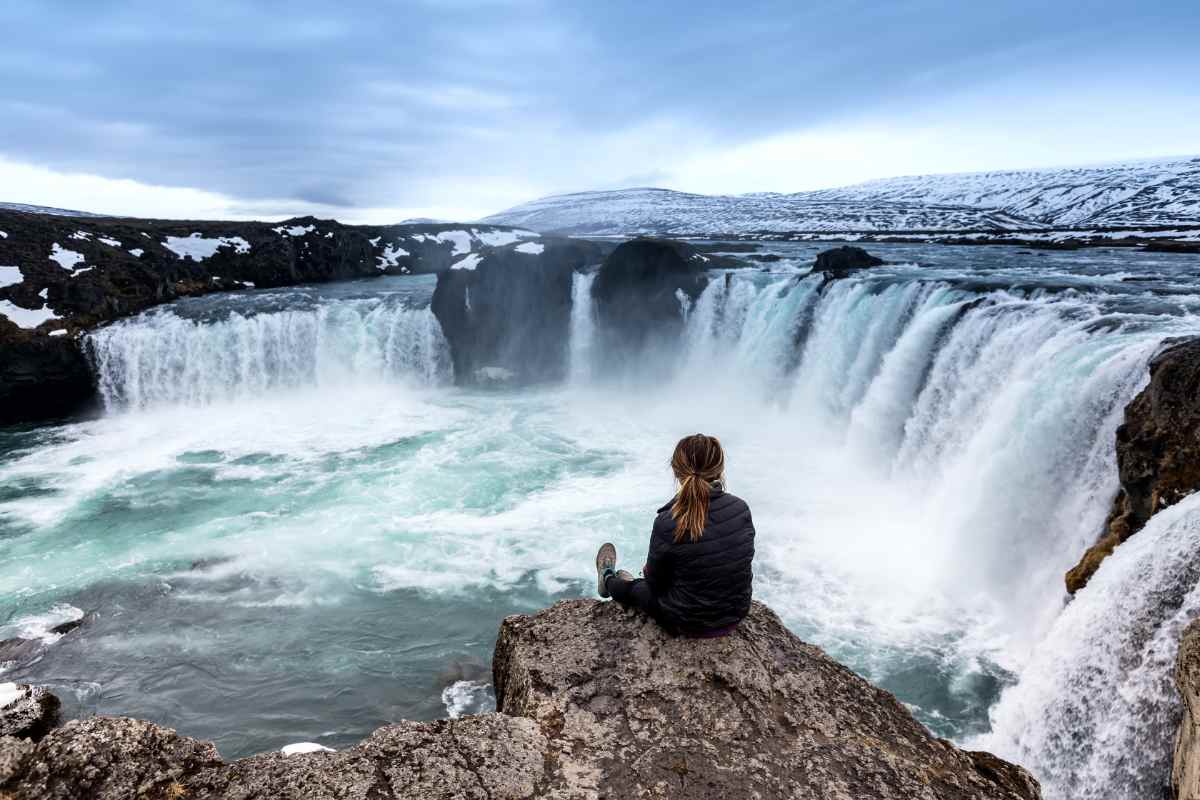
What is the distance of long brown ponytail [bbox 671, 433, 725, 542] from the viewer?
4270 millimetres

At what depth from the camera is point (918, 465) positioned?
14.8 meters

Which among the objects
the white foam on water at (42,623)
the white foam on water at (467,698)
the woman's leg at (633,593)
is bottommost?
the white foam on water at (467,698)

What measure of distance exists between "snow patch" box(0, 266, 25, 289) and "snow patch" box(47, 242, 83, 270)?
7.09 ft

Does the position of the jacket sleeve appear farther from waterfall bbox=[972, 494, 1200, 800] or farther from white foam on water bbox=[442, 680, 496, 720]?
white foam on water bbox=[442, 680, 496, 720]

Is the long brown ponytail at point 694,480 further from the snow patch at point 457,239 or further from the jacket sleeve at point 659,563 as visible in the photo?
the snow patch at point 457,239

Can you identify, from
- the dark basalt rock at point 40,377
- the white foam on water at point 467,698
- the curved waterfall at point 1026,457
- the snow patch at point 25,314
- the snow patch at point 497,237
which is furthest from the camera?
the snow patch at point 497,237

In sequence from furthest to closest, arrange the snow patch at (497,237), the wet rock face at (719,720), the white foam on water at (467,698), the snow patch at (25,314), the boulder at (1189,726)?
the snow patch at (497,237) → the snow patch at (25,314) → the white foam on water at (467,698) → the boulder at (1189,726) → the wet rock face at (719,720)

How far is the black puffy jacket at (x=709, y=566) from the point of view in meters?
4.29

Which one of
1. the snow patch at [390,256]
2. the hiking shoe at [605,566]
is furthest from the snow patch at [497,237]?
the hiking shoe at [605,566]

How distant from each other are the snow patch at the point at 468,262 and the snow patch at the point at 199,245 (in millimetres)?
21909

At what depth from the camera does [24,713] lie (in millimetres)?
4559

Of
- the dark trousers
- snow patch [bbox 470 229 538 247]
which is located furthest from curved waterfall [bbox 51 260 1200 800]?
snow patch [bbox 470 229 538 247]

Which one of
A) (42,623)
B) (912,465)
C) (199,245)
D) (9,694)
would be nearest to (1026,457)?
(912,465)

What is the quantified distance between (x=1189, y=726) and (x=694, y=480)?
11.4ft
